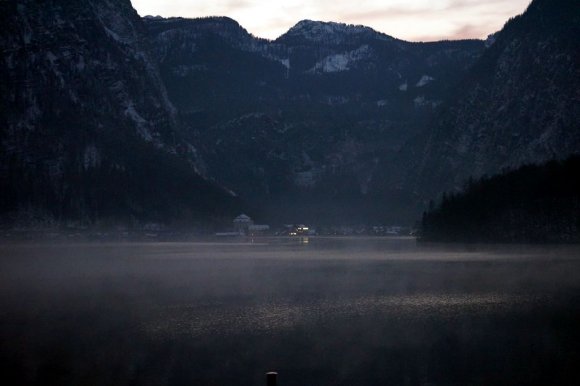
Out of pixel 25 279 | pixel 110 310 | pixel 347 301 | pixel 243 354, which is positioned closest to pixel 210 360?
pixel 243 354

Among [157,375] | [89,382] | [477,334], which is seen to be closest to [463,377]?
[477,334]

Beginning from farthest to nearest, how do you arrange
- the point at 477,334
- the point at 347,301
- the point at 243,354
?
the point at 347,301 → the point at 477,334 → the point at 243,354

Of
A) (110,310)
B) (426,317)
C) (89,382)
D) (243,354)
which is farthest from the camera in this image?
(110,310)

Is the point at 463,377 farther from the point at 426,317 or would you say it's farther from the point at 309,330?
the point at 426,317

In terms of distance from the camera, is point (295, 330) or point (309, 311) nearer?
point (295, 330)

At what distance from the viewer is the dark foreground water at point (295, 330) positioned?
41344 mm

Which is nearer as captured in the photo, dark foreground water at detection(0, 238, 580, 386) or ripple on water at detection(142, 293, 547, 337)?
dark foreground water at detection(0, 238, 580, 386)

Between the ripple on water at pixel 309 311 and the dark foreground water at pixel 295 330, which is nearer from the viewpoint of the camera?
the dark foreground water at pixel 295 330

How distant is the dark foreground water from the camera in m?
41.3

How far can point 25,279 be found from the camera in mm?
98062

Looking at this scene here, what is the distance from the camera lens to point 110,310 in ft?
221

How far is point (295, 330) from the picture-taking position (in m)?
55.7

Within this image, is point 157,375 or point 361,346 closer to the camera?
point 157,375

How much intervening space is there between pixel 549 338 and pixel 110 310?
125 ft
